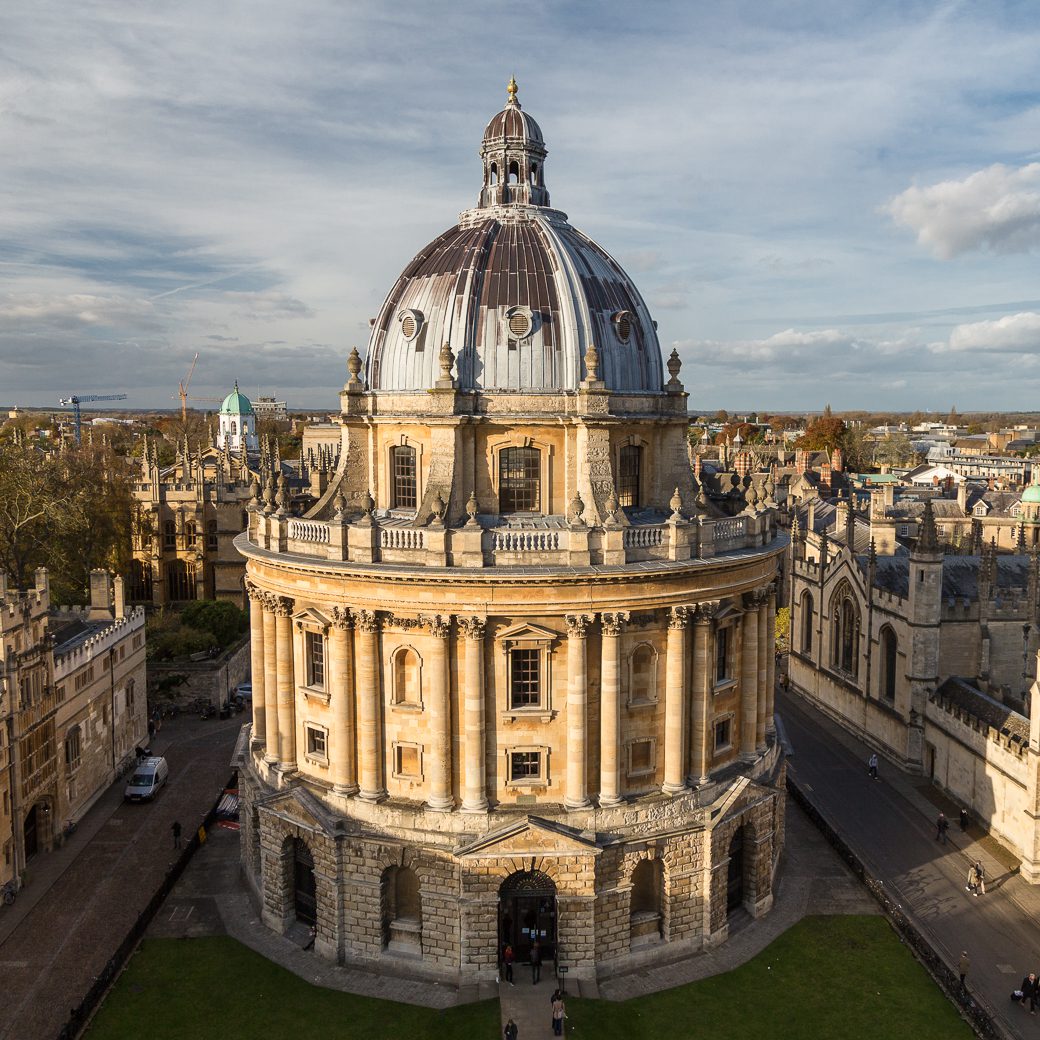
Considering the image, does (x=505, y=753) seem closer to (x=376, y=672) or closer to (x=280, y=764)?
(x=376, y=672)

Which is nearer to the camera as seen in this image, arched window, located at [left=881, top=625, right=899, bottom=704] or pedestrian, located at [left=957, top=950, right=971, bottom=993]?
pedestrian, located at [left=957, top=950, right=971, bottom=993]

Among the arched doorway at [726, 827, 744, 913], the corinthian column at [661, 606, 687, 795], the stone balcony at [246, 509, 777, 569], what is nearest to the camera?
the stone balcony at [246, 509, 777, 569]

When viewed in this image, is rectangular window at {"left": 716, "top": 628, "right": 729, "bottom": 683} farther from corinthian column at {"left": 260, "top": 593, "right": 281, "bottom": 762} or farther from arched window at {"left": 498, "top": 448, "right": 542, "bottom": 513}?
corinthian column at {"left": 260, "top": 593, "right": 281, "bottom": 762}

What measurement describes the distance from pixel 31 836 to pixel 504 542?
1091 inches

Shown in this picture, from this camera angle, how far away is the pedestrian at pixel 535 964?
1331 inches

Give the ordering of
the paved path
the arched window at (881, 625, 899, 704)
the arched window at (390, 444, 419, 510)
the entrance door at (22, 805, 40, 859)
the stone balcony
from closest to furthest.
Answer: the stone balcony → the paved path → the arched window at (390, 444, 419, 510) → the entrance door at (22, 805, 40, 859) → the arched window at (881, 625, 899, 704)

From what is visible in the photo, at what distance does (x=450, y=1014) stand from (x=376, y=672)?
38.3ft

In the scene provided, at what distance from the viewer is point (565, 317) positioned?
37.2 m

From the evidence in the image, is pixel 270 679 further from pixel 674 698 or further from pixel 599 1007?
pixel 599 1007

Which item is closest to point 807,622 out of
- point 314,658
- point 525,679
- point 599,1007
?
point 525,679

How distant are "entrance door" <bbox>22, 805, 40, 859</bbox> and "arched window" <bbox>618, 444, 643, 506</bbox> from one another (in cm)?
3008

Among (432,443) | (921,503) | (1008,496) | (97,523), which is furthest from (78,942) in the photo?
(1008,496)

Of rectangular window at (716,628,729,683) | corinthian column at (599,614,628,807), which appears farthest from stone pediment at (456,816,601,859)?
rectangular window at (716,628,729,683)

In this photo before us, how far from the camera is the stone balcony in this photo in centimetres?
3316
